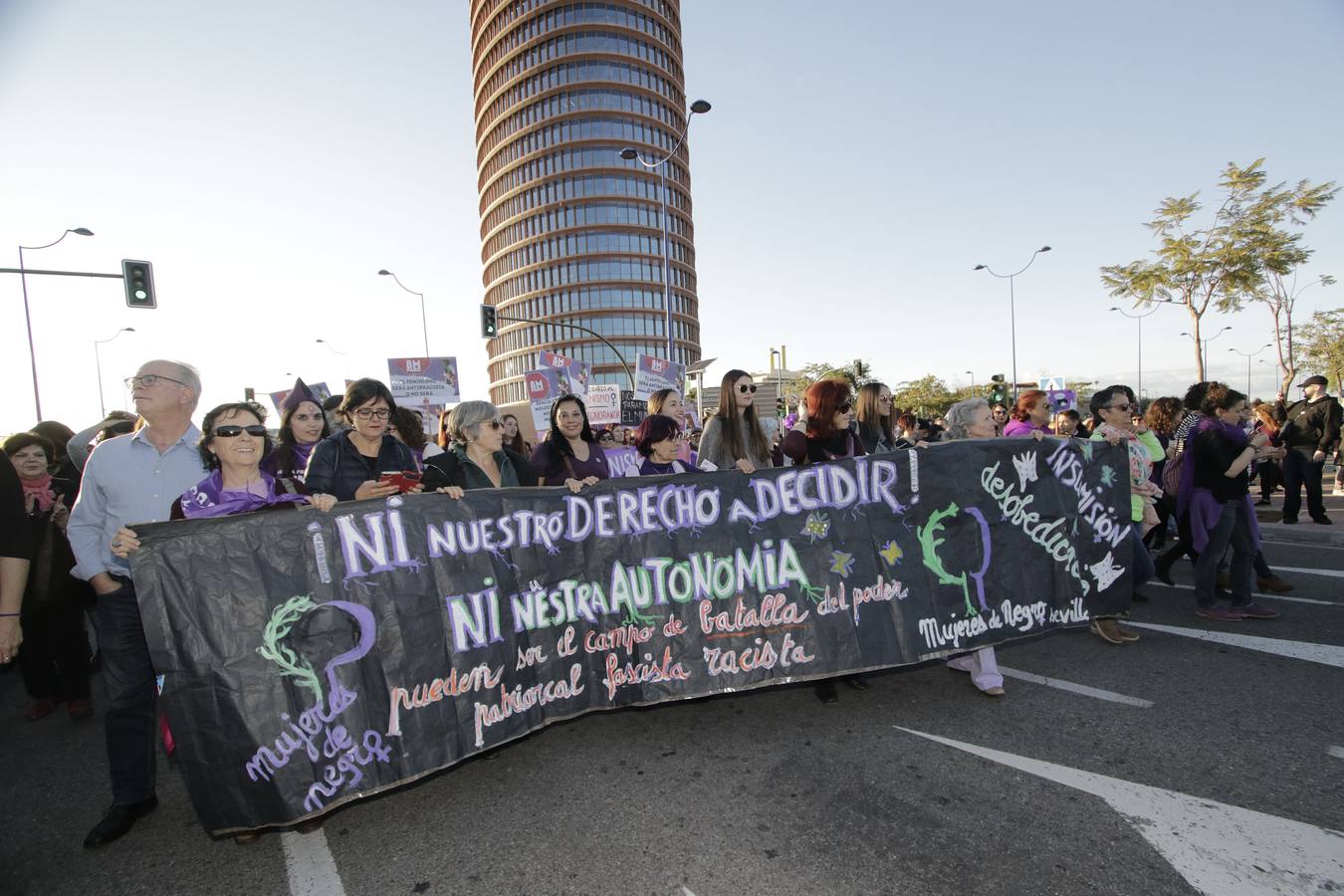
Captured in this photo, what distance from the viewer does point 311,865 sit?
2500 millimetres

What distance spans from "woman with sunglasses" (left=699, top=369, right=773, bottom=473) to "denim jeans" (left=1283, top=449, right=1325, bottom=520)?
323 inches

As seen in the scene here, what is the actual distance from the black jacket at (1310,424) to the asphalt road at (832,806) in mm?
5935

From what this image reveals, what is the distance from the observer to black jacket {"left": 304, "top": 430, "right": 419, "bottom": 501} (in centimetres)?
351

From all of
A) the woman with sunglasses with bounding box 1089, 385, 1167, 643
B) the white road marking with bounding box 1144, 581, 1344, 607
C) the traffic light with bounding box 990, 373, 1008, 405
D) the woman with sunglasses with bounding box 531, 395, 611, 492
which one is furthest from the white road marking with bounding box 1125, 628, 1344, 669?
the traffic light with bounding box 990, 373, 1008, 405

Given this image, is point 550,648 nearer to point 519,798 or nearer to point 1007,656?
point 519,798

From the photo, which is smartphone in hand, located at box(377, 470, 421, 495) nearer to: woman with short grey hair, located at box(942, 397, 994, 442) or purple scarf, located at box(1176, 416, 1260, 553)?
woman with short grey hair, located at box(942, 397, 994, 442)

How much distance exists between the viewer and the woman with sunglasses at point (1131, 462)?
4.46 m

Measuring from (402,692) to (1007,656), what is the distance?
3910 millimetres

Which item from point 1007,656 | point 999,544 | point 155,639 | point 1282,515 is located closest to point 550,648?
point 155,639

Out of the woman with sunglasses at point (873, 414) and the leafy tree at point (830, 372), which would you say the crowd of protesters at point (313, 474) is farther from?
the leafy tree at point (830, 372)

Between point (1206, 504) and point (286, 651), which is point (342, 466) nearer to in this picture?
point (286, 651)

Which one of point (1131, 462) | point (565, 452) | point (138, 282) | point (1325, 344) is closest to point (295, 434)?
point (565, 452)

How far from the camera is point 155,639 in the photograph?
7.95ft

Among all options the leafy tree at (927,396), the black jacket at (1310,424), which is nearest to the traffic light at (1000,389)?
the black jacket at (1310,424)
